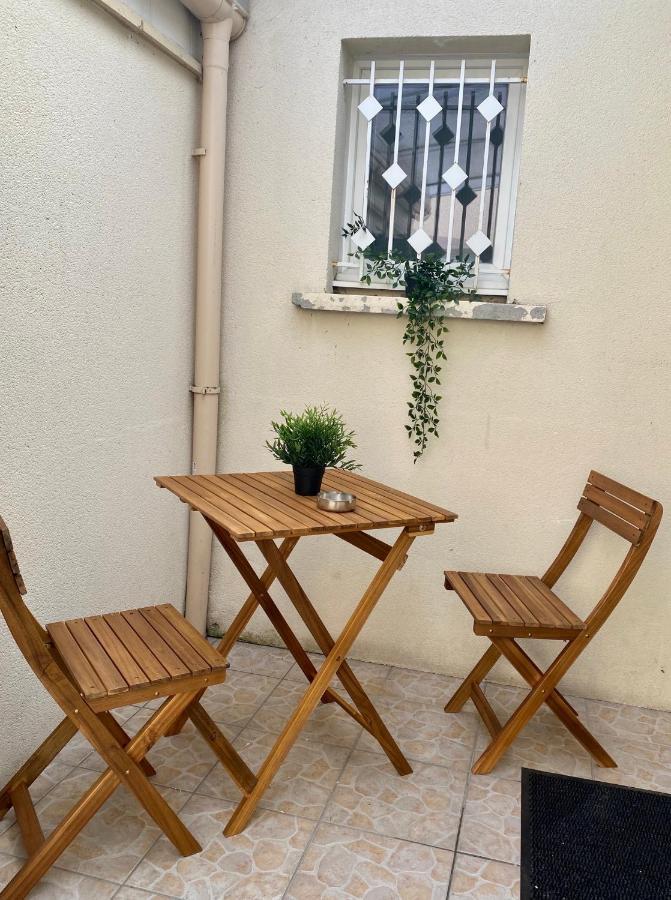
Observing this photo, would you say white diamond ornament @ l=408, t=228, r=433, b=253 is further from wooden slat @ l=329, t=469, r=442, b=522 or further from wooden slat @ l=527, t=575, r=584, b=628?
wooden slat @ l=527, t=575, r=584, b=628

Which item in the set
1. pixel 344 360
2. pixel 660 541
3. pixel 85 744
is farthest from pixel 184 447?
pixel 660 541

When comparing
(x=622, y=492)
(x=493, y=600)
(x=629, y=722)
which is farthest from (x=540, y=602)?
(x=629, y=722)

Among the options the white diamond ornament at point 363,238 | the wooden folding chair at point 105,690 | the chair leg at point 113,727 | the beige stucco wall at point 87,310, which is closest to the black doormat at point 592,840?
the wooden folding chair at point 105,690

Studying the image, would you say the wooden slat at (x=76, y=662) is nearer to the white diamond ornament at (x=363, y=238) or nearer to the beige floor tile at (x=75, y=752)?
the beige floor tile at (x=75, y=752)

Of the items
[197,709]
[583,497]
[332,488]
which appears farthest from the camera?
[583,497]

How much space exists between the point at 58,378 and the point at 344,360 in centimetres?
132

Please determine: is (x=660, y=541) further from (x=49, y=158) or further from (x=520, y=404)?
(x=49, y=158)

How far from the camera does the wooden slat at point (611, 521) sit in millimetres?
2779

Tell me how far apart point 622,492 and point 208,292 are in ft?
6.18

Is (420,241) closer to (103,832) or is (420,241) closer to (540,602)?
(540,602)

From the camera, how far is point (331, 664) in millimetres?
2529

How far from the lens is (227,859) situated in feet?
7.61

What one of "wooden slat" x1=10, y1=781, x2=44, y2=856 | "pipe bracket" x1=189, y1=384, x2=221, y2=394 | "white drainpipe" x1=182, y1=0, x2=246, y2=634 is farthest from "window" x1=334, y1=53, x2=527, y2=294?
"wooden slat" x1=10, y1=781, x2=44, y2=856

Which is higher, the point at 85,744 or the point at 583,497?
the point at 583,497
